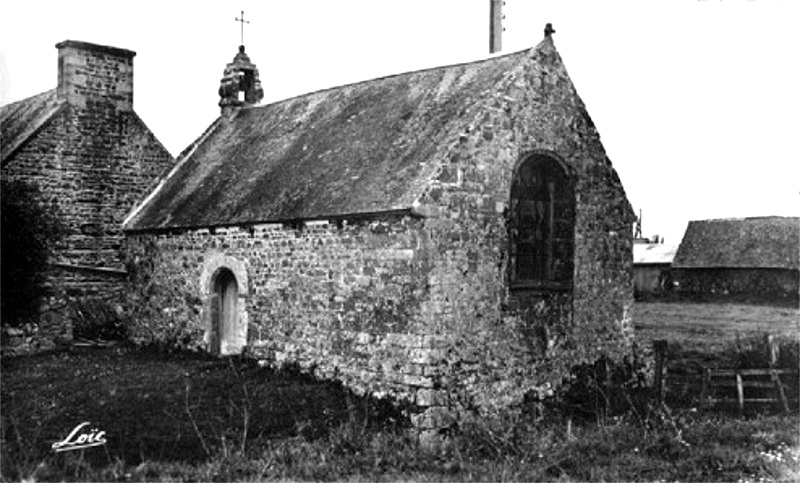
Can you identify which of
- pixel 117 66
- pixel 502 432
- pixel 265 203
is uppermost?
pixel 117 66

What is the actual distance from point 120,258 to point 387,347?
13.3m

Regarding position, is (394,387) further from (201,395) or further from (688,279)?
(688,279)

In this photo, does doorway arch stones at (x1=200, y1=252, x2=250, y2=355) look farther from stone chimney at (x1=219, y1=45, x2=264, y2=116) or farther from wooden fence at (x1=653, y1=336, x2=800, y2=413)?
wooden fence at (x1=653, y1=336, x2=800, y2=413)

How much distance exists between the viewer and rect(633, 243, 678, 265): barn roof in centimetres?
5866

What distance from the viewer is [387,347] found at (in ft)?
44.3

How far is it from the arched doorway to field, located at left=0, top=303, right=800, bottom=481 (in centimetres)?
118

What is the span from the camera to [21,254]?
17562mm

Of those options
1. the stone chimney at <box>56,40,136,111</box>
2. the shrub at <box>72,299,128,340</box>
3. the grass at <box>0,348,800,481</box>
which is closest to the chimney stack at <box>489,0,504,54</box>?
the stone chimney at <box>56,40,136,111</box>

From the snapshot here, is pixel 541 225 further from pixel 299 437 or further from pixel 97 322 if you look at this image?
pixel 97 322

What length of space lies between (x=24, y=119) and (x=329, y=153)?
41.4 ft

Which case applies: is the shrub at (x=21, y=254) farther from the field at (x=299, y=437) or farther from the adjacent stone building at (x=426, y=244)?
the adjacent stone building at (x=426, y=244)

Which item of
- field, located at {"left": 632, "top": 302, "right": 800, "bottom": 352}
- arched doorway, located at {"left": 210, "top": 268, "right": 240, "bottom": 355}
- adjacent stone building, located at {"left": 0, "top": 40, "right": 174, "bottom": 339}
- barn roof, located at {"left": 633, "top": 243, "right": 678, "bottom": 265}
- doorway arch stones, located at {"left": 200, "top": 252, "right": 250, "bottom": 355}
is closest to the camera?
doorway arch stones, located at {"left": 200, "top": 252, "right": 250, "bottom": 355}

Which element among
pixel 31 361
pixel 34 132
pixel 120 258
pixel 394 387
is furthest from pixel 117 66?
pixel 394 387
